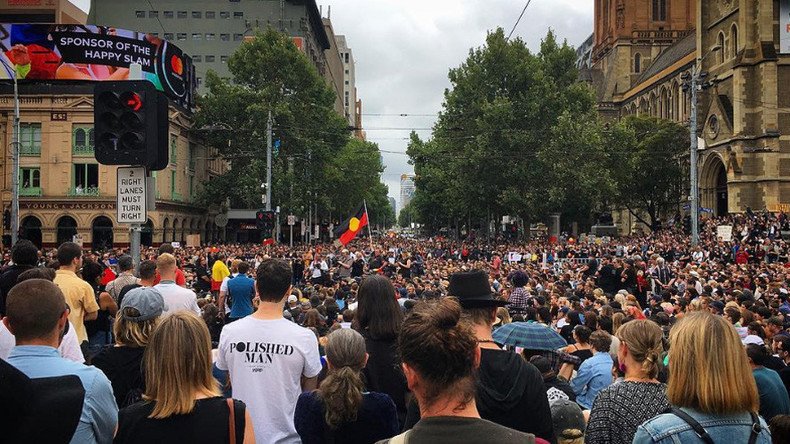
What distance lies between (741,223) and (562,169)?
532 inches

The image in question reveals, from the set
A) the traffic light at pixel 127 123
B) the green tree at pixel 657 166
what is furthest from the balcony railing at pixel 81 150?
the traffic light at pixel 127 123

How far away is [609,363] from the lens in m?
6.05

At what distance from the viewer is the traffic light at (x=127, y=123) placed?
7.58 meters

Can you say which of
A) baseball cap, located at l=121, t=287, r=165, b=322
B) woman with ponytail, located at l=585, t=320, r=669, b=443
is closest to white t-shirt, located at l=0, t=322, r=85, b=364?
baseball cap, located at l=121, t=287, r=165, b=322

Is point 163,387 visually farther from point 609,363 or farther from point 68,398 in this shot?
point 609,363

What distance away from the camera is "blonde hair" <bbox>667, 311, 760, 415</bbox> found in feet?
9.37

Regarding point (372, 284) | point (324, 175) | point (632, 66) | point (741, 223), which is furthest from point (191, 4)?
point (372, 284)

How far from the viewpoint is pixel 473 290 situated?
4.37 meters

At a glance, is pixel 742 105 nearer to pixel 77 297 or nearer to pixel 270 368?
pixel 77 297

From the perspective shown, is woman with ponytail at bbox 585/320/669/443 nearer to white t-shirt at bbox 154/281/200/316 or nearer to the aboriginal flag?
white t-shirt at bbox 154/281/200/316

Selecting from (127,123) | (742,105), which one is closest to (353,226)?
(127,123)

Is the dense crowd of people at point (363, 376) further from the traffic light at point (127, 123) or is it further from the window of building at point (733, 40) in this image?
the window of building at point (733, 40)

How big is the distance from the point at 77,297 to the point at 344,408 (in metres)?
3.43

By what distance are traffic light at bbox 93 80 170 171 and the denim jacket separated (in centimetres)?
615
